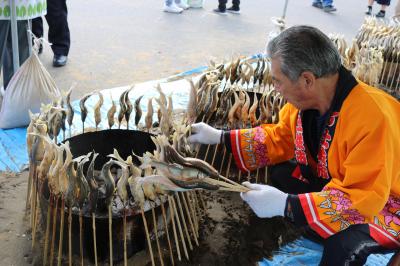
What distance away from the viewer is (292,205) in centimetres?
168

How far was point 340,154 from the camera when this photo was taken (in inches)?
68.1

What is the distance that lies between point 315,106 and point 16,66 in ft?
7.58

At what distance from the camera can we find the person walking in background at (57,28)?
4.11 meters

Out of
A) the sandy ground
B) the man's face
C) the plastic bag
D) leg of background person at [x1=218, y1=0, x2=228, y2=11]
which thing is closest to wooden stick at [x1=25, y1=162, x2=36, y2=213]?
the sandy ground

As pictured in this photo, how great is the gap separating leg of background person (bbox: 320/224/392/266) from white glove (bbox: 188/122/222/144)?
2.52 feet

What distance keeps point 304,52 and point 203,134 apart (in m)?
0.76

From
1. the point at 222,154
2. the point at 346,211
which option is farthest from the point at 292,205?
the point at 222,154

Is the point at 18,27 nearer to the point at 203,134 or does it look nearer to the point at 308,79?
the point at 203,134

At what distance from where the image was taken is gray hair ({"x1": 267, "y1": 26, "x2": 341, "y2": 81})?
160cm

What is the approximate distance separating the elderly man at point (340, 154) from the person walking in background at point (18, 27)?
2.07m

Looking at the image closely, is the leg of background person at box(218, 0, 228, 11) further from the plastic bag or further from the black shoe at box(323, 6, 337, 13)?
the black shoe at box(323, 6, 337, 13)

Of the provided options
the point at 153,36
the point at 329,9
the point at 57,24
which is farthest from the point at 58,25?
the point at 329,9

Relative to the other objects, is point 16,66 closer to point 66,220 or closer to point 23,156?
point 23,156

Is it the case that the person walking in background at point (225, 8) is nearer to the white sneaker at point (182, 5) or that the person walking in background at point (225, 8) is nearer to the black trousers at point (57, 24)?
the white sneaker at point (182, 5)
